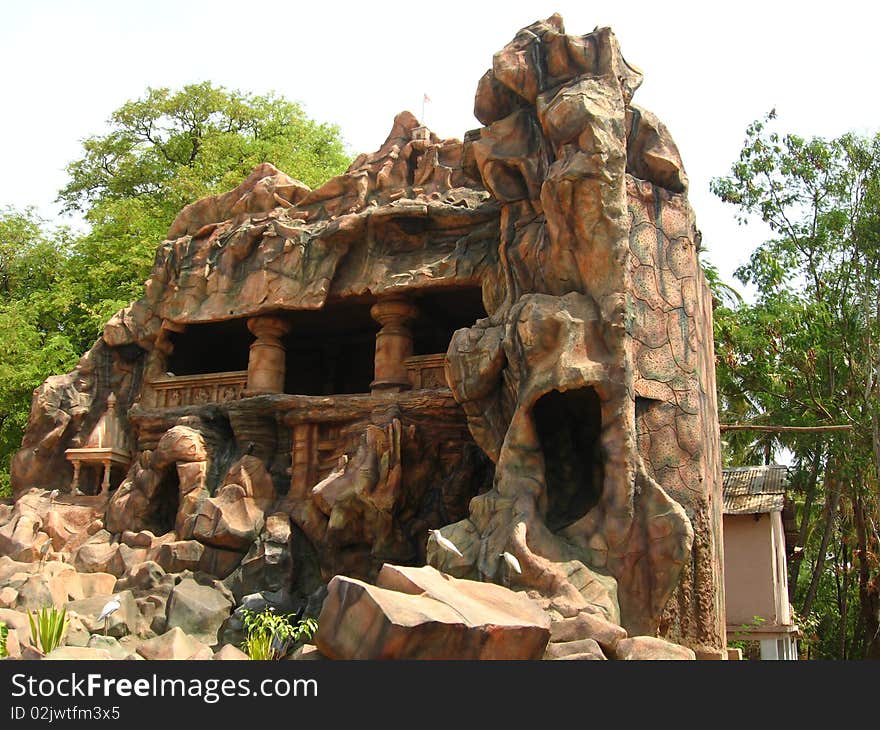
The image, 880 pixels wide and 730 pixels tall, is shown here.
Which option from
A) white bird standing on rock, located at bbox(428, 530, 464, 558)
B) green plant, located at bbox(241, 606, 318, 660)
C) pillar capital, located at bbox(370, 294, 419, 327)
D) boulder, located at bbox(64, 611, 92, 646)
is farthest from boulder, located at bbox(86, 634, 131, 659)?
pillar capital, located at bbox(370, 294, 419, 327)

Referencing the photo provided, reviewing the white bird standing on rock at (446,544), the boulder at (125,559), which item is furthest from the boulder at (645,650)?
the boulder at (125,559)

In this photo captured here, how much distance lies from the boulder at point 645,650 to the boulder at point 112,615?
6.29 meters

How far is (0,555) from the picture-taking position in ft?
47.4

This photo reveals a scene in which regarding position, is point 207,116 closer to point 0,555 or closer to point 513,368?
point 0,555

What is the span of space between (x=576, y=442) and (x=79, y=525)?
8.35m

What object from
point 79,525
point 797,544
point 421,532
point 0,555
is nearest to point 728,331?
point 797,544

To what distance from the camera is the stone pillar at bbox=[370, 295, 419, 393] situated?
1432cm

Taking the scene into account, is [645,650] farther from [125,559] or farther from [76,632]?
[125,559]

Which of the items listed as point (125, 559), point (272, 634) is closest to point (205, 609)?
point (125, 559)

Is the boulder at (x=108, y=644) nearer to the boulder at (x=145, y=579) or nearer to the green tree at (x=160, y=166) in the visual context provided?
the boulder at (x=145, y=579)

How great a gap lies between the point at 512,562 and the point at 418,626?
10.5 ft

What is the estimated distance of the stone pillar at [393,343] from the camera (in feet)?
47.0

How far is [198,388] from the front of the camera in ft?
51.9

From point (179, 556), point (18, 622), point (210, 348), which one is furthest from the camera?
point (210, 348)
